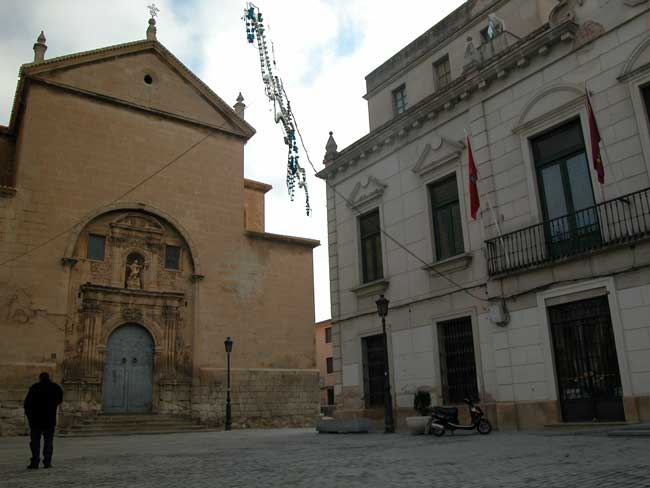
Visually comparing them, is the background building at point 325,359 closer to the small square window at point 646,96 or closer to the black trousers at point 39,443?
the small square window at point 646,96

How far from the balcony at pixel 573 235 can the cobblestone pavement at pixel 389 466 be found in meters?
3.53

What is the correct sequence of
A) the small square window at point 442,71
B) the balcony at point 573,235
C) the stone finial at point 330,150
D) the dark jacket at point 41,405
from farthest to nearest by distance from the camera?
the stone finial at point 330,150
the small square window at point 442,71
the balcony at point 573,235
the dark jacket at point 41,405

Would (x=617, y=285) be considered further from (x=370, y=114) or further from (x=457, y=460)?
(x=370, y=114)

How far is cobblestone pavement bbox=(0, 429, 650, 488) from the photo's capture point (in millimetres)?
5434

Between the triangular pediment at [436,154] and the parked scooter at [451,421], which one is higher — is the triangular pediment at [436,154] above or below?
above

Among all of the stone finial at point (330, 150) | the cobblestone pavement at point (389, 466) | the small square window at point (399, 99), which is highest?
the small square window at point (399, 99)

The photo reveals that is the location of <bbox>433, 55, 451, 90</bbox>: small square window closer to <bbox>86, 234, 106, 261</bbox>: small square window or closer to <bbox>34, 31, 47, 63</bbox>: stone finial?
<bbox>86, 234, 106, 261</bbox>: small square window

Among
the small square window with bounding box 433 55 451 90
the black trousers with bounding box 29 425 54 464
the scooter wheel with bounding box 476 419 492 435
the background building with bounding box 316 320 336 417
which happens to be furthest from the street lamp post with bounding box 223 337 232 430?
the background building with bounding box 316 320 336 417

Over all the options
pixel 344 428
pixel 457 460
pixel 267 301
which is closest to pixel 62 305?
pixel 267 301

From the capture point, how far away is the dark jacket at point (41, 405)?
354 inches

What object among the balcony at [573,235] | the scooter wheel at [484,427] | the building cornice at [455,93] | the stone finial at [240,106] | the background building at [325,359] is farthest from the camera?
the background building at [325,359]

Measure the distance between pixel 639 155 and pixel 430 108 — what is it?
567 centimetres

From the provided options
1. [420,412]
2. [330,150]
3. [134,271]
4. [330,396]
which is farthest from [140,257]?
[330,396]

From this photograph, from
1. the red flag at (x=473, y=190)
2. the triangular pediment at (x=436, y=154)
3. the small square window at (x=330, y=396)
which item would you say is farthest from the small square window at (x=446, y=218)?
the small square window at (x=330, y=396)
